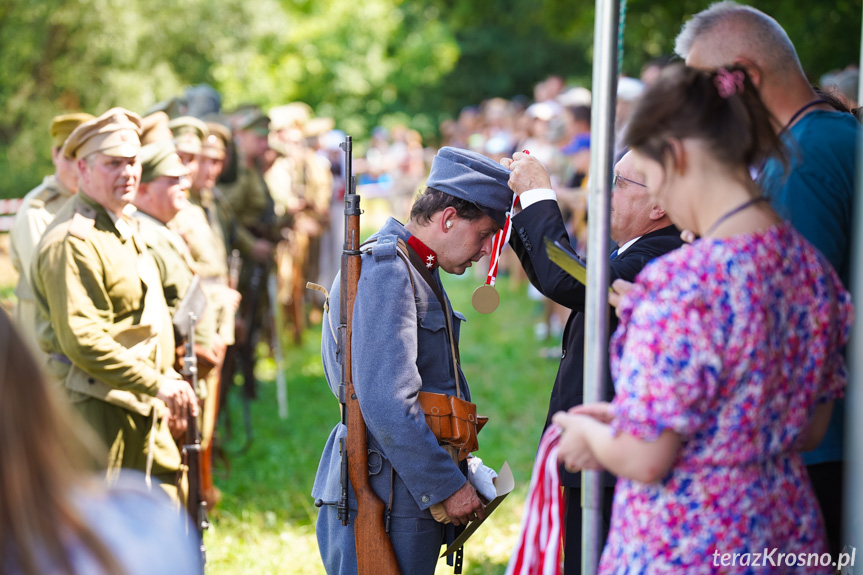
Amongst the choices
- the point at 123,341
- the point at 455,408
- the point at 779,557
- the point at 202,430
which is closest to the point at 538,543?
the point at 779,557

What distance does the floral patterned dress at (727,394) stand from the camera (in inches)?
66.6

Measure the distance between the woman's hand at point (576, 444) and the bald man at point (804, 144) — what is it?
94 cm

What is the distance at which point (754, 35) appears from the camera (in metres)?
2.44

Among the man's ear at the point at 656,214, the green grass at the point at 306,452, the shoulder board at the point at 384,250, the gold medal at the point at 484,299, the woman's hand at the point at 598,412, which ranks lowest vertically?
the green grass at the point at 306,452

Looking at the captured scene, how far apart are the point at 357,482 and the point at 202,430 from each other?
2499mm

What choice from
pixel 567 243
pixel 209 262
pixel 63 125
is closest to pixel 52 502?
pixel 567 243

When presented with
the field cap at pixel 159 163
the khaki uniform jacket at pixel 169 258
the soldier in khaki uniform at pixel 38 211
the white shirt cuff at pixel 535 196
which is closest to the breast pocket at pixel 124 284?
the khaki uniform jacket at pixel 169 258

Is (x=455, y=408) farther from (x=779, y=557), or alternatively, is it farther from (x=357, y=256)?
(x=779, y=557)

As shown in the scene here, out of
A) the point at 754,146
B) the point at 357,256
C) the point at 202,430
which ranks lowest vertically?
the point at 202,430

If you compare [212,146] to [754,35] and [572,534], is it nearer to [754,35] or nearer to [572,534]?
[572,534]

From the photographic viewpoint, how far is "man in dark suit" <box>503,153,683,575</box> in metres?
2.64

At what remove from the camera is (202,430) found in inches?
199

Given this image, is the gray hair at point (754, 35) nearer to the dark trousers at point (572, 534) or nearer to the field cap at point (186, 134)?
the dark trousers at point (572, 534)

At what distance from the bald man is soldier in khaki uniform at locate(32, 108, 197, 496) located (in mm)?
2491
